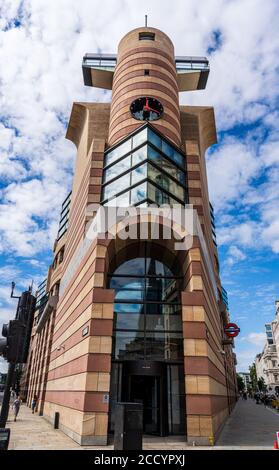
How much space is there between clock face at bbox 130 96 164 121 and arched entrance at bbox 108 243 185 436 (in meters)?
11.9

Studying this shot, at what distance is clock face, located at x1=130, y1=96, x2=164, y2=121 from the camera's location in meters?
25.6

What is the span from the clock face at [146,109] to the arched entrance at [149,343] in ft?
39.1

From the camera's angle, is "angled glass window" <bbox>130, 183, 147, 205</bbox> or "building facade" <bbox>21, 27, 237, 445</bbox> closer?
"building facade" <bbox>21, 27, 237, 445</bbox>

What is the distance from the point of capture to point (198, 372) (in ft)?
49.8

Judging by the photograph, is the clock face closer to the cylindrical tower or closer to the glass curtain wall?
the cylindrical tower

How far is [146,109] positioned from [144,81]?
334 cm

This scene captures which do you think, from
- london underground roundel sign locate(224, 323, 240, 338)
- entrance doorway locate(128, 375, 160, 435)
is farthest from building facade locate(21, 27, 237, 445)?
london underground roundel sign locate(224, 323, 240, 338)

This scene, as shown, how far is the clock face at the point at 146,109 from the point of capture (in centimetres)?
2562

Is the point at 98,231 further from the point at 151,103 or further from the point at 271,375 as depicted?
the point at 271,375

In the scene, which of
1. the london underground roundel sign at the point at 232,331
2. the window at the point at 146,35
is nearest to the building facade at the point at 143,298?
the window at the point at 146,35

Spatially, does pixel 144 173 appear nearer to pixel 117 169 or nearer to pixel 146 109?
pixel 117 169

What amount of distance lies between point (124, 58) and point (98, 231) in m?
20.8

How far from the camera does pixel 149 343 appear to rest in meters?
17.4

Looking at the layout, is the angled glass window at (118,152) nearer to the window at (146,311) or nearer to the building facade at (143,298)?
the building facade at (143,298)
